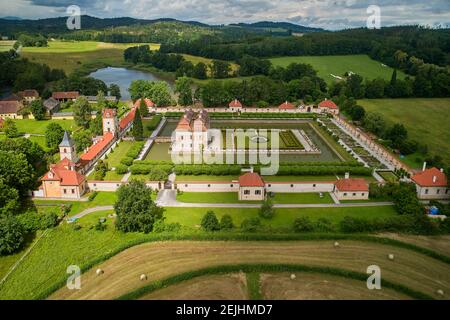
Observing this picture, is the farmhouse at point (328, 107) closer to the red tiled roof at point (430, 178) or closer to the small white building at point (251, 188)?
the red tiled roof at point (430, 178)

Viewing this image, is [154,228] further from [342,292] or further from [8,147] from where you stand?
[8,147]

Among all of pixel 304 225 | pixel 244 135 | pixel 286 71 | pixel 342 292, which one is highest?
pixel 286 71

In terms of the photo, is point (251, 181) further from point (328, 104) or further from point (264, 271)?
point (328, 104)

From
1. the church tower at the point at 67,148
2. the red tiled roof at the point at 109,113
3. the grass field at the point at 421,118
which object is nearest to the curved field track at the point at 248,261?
the church tower at the point at 67,148

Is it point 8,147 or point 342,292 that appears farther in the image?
point 8,147
